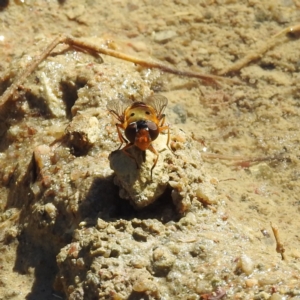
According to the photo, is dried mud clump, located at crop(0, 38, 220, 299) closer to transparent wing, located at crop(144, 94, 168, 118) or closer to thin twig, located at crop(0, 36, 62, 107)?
thin twig, located at crop(0, 36, 62, 107)

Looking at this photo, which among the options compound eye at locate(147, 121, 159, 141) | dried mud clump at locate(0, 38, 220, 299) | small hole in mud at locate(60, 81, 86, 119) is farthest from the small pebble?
small hole in mud at locate(60, 81, 86, 119)

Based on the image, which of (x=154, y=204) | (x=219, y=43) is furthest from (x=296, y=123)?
(x=154, y=204)

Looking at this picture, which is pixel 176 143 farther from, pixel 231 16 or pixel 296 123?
pixel 231 16

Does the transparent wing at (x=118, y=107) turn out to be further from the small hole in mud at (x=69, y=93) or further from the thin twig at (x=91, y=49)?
the thin twig at (x=91, y=49)

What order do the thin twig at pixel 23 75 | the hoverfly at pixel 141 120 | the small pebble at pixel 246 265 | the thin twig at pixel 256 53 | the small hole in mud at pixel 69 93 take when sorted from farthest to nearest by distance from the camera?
the thin twig at pixel 256 53 < the thin twig at pixel 23 75 < the small hole in mud at pixel 69 93 < the hoverfly at pixel 141 120 < the small pebble at pixel 246 265

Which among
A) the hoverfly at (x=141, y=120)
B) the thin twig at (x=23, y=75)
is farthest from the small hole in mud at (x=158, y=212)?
the thin twig at (x=23, y=75)

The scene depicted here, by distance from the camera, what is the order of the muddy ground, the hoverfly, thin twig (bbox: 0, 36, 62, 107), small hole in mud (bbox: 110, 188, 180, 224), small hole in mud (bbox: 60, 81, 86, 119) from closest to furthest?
1. the muddy ground
2. the hoverfly
3. small hole in mud (bbox: 110, 188, 180, 224)
4. small hole in mud (bbox: 60, 81, 86, 119)
5. thin twig (bbox: 0, 36, 62, 107)

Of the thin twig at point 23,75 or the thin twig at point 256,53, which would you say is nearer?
the thin twig at point 23,75

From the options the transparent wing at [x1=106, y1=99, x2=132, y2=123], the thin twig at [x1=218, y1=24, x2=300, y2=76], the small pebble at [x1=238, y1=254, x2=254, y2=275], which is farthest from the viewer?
the thin twig at [x1=218, y1=24, x2=300, y2=76]
